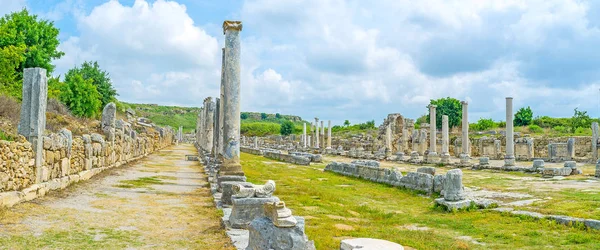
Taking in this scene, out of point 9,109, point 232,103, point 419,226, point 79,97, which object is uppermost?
point 79,97

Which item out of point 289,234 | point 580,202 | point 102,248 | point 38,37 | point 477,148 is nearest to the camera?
point 289,234

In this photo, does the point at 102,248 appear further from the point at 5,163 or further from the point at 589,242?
the point at 589,242

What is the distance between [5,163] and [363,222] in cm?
741

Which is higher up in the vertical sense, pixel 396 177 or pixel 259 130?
pixel 259 130

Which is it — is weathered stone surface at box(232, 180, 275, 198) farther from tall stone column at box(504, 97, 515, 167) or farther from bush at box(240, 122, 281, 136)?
bush at box(240, 122, 281, 136)

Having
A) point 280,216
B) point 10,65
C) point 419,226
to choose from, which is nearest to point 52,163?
point 280,216

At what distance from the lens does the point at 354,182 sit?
19438 millimetres

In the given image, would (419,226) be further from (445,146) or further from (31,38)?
(31,38)

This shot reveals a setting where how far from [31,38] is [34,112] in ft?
93.3

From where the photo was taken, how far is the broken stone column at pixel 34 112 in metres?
11.9

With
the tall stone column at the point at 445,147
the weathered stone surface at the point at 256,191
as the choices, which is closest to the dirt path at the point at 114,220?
the weathered stone surface at the point at 256,191

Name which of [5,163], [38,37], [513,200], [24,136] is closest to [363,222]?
[513,200]

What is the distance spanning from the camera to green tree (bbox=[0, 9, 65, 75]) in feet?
113

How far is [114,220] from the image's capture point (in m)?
9.46
